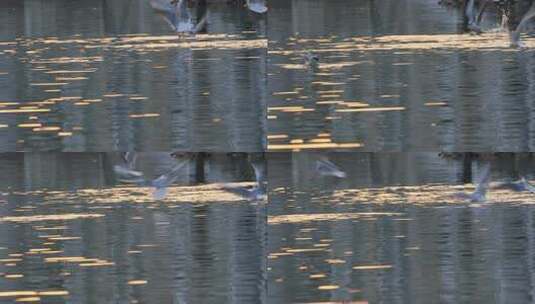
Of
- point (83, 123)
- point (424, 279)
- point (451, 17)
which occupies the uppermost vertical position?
point (451, 17)

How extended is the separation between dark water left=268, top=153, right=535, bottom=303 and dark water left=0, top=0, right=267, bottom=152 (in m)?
0.11

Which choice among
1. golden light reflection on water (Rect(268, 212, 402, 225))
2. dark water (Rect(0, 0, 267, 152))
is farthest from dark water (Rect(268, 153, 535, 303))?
dark water (Rect(0, 0, 267, 152))

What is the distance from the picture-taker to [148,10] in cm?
142

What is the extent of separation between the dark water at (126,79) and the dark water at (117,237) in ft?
0.12

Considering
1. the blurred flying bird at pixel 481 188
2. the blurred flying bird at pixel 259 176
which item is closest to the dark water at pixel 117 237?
the blurred flying bird at pixel 259 176

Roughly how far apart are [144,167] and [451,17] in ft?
1.53

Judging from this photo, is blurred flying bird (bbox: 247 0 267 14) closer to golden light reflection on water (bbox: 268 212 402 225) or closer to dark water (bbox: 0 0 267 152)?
dark water (bbox: 0 0 267 152)

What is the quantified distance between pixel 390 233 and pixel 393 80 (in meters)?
0.21

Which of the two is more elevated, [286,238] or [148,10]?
[148,10]

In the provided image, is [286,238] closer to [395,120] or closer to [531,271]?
[395,120]

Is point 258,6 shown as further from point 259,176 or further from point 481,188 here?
point 481,188

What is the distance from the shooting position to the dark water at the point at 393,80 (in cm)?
137

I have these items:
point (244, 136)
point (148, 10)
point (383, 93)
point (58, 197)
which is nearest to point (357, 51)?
point (383, 93)

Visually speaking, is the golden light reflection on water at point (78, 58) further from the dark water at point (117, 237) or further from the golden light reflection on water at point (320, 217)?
the golden light reflection on water at point (320, 217)
